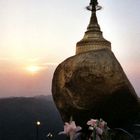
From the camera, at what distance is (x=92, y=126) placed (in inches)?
125

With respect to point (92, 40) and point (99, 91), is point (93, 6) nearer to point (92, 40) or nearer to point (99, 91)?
point (92, 40)

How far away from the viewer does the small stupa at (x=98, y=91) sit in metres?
12.3

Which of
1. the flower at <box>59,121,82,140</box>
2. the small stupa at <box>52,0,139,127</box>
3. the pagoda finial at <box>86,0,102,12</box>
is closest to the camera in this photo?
the flower at <box>59,121,82,140</box>

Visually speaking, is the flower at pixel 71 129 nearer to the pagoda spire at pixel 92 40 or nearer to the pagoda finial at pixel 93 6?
the pagoda spire at pixel 92 40

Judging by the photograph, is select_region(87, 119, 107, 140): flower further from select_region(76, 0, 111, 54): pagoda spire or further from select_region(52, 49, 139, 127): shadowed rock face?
select_region(76, 0, 111, 54): pagoda spire

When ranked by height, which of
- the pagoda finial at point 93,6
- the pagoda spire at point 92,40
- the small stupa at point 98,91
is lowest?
the small stupa at point 98,91

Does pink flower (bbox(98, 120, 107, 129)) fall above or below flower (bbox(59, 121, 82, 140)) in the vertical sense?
above

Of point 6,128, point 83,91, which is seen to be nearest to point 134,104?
point 83,91

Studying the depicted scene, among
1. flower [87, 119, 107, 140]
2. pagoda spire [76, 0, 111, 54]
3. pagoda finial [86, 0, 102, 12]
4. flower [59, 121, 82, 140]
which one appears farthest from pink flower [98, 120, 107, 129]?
pagoda finial [86, 0, 102, 12]

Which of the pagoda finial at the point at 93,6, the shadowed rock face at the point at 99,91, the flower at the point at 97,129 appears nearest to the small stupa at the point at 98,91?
the shadowed rock face at the point at 99,91

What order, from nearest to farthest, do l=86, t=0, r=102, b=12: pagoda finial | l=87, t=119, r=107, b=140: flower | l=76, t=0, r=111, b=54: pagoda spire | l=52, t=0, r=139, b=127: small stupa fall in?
1. l=87, t=119, r=107, b=140: flower
2. l=52, t=0, r=139, b=127: small stupa
3. l=76, t=0, r=111, b=54: pagoda spire
4. l=86, t=0, r=102, b=12: pagoda finial

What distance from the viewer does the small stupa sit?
484 inches

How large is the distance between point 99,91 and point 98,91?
37mm

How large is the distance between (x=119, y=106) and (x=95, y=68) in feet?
5.57
